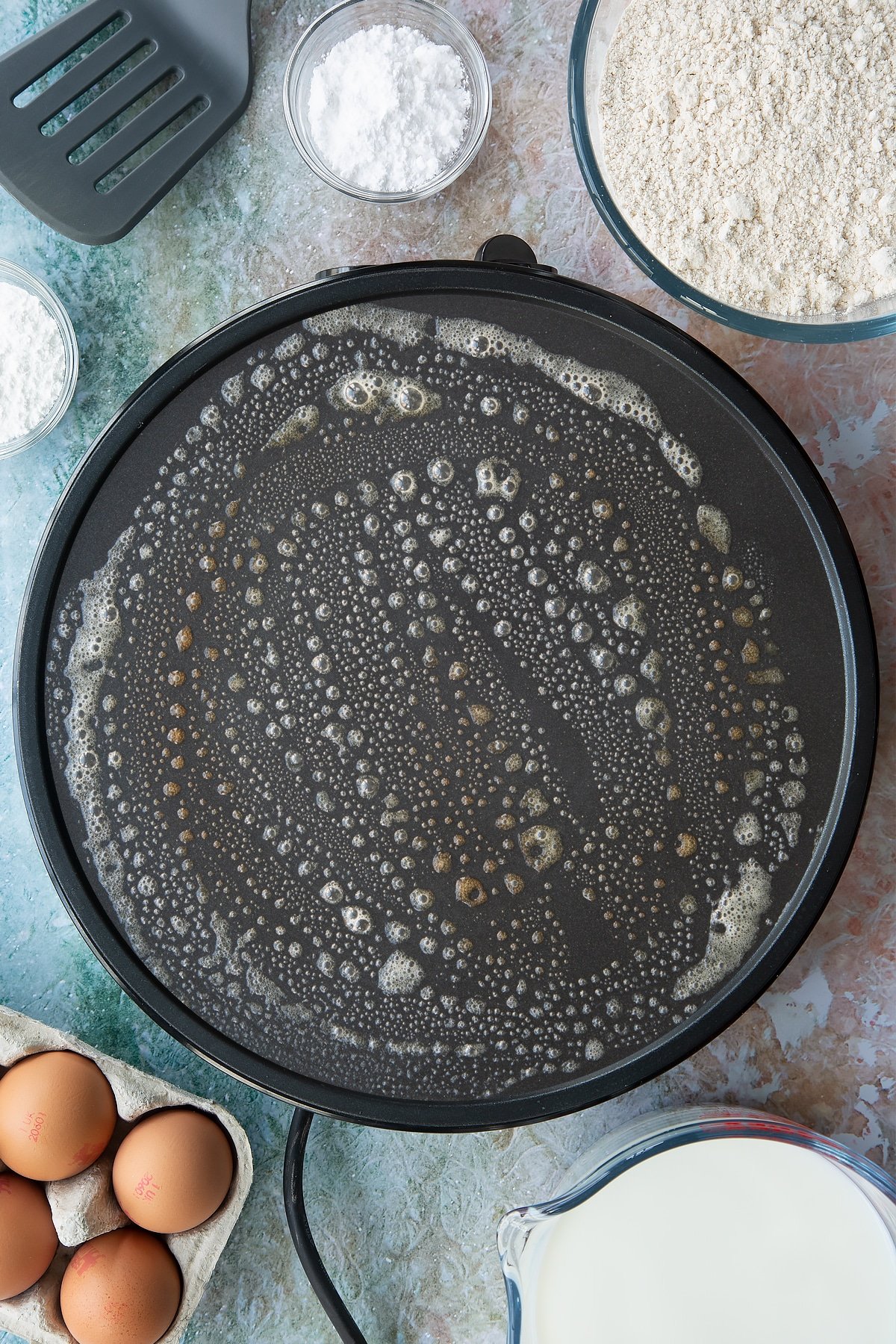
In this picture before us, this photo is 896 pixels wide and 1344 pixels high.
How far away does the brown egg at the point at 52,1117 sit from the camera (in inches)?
23.0

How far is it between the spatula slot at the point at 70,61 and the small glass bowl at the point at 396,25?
5.2 inches

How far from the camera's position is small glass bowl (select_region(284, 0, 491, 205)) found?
63 cm

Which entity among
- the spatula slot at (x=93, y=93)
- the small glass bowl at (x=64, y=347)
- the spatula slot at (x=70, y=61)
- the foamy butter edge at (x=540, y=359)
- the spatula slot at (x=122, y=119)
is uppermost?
the spatula slot at (x=70, y=61)

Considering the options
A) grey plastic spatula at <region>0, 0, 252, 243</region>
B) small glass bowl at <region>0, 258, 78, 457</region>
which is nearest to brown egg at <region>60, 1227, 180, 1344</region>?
small glass bowl at <region>0, 258, 78, 457</region>

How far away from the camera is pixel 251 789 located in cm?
56

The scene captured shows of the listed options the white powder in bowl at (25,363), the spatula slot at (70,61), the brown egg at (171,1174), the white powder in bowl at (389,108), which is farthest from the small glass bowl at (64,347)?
the brown egg at (171,1174)

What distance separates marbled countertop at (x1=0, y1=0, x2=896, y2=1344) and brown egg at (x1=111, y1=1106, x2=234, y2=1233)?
7 cm

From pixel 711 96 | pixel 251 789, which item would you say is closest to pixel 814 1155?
pixel 251 789

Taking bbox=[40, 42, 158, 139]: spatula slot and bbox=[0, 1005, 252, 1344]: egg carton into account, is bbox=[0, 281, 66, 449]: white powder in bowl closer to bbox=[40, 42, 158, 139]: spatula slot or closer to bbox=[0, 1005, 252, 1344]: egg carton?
bbox=[40, 42, 158, 139]: spatula slot

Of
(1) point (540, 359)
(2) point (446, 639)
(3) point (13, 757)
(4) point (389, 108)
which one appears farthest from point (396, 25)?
(3) point (13, 757)

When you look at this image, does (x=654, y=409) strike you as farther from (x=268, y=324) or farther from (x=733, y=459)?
(x=268, y=324)

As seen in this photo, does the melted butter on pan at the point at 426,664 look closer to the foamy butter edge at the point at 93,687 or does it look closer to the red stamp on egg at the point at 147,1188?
the foamy butter edge at the point at 93,687

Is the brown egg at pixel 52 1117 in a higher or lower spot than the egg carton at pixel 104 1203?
higher

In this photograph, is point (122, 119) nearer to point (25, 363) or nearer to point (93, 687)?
point (25, 363)
